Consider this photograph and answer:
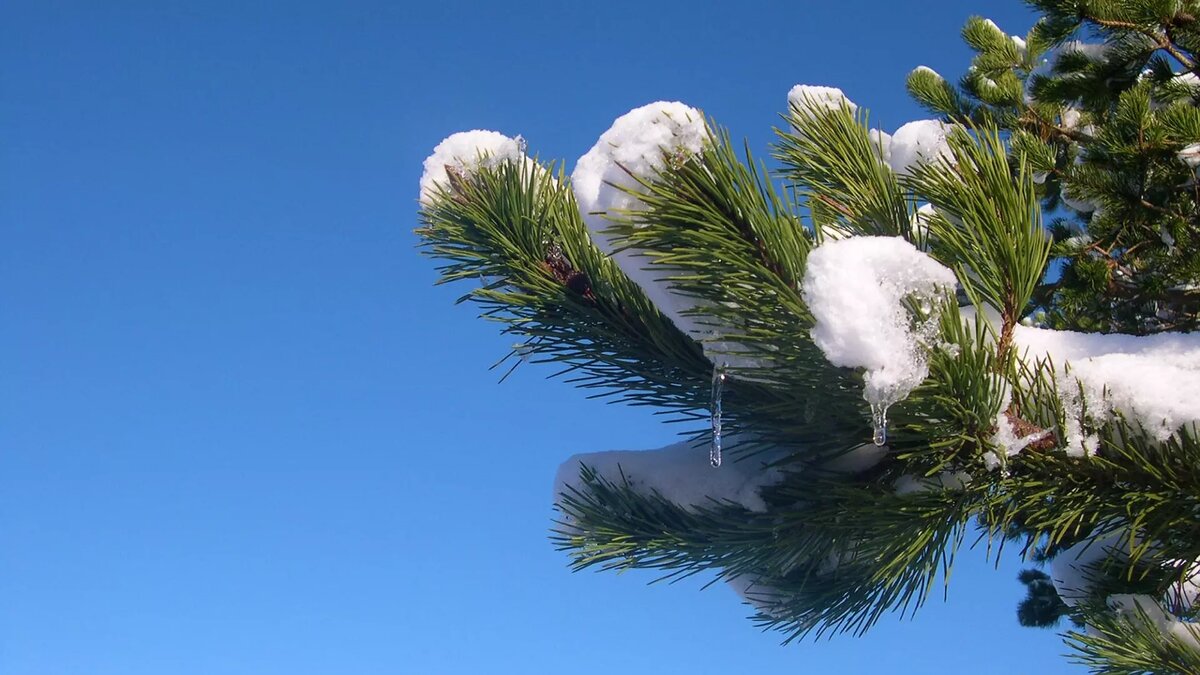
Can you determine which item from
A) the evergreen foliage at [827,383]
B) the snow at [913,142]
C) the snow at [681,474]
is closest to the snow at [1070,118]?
the snow at [913,142]

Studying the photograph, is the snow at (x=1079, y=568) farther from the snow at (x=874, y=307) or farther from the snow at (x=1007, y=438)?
the snow at (x=874, y=307)

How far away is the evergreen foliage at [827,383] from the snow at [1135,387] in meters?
0.01

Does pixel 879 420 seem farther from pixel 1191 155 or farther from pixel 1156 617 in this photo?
pixel 1191 155

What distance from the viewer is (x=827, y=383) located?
1381 millimetres

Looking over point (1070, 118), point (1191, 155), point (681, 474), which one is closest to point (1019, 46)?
point (1070, 118)

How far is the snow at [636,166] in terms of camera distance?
4.55 feet

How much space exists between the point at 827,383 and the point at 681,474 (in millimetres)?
533

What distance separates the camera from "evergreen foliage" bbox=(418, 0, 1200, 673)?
1370mm

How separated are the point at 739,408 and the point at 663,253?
395 mm

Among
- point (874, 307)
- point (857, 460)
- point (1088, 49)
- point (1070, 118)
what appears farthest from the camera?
point (1070, 118)

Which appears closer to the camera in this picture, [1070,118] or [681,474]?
[681,474]

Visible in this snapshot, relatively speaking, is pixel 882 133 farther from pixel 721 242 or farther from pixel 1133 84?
pixel 1133 84

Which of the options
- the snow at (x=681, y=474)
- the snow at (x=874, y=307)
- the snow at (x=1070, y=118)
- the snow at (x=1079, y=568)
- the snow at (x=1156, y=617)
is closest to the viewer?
the snow at (x=874, y=307)

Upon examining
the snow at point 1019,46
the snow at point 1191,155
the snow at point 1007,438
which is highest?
the snow at point 1019,46
